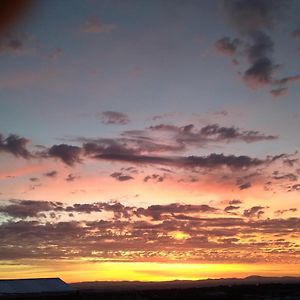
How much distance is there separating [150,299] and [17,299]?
14660 millimetres

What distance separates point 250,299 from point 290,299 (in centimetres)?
662

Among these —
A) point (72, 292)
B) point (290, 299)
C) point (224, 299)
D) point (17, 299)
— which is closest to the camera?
point (17, 299)

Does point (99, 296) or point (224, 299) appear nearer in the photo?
point (99, 296)

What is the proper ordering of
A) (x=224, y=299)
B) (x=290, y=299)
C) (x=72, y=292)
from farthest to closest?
(x=290, y=299) < (x=224, y=299) < (x=72, y=292)

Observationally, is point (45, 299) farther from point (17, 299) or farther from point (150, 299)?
point (150, 299)

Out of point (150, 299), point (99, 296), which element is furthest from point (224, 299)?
point (99, 296)

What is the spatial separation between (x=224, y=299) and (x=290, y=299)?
21.7 meters

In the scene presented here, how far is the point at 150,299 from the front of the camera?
173 feet

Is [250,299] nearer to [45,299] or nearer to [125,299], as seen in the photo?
[125,299]

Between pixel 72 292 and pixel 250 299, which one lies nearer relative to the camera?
pixel 72 292

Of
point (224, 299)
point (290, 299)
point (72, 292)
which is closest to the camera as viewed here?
point (72, 292)

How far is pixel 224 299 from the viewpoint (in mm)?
59844

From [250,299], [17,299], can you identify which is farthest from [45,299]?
[250,299]

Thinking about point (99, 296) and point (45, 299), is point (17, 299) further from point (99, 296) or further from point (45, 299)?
point (99, 296)
